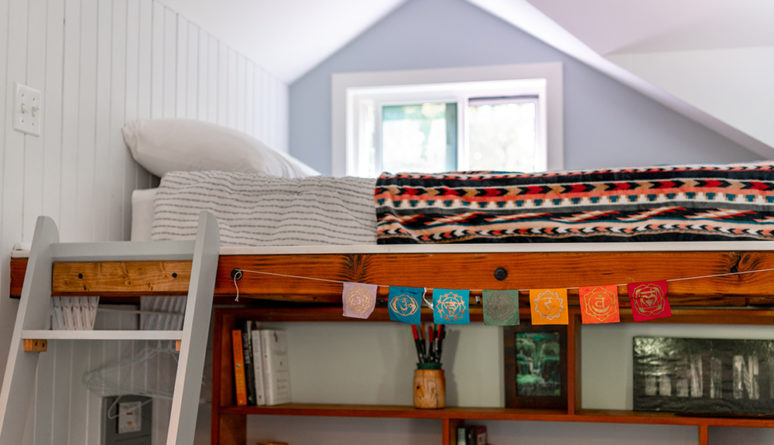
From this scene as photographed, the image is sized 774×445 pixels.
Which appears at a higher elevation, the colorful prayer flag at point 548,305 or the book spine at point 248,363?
the colorful prayer flag at point 548,305

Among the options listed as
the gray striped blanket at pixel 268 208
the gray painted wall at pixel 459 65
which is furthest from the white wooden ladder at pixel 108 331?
the gray painted wall at pixel 459 65

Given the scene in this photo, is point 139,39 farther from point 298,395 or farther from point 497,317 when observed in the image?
point 497,317

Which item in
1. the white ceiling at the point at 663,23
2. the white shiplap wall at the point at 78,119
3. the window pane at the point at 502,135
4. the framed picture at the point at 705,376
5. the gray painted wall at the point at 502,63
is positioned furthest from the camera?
the window pane at the point at 502,135

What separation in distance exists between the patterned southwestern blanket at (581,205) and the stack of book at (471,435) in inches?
28.9

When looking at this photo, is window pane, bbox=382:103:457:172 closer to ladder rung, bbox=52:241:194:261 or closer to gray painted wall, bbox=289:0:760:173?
gray painted wall, bbox=289:0:760:173

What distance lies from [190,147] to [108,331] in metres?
0.67

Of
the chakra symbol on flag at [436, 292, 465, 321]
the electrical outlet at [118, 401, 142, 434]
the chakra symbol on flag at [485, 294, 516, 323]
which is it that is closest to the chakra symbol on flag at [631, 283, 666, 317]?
the chakra symbol on flag at [485, 294, 516, 323]

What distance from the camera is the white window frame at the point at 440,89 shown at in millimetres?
3391

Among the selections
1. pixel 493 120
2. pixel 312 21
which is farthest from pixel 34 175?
pixel 493 120

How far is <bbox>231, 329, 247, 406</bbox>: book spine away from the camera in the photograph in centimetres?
235

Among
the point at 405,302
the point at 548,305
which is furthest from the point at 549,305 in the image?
the point at 405,302

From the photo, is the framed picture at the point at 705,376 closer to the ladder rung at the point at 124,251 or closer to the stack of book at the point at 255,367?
the stack of book at the point at 255,367

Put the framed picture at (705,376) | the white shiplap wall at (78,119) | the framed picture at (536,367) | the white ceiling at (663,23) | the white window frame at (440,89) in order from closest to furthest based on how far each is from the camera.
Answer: the white shiplap wall at (78,119) → the framed picture at (705,376) → the framed picture at (536,367) → the white ceiling at (663,23) → the white window frame at (440,89)

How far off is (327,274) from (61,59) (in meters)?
0.90
